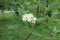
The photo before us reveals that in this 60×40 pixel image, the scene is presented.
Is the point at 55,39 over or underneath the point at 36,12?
Result: underneath

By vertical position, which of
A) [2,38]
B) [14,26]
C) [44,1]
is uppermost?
[44,1]

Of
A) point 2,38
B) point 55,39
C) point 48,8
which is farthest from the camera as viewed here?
point 2,38

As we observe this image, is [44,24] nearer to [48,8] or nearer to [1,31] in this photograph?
[48,8]

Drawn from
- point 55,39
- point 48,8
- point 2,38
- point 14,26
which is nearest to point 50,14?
point 48,8

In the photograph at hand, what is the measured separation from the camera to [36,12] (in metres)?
0.83

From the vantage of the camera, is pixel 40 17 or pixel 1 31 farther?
pixel 1 31

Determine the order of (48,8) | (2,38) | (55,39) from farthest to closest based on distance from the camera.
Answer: (2,38) → (55,39) → (48,8)

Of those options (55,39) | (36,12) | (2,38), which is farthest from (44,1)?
(2,38)

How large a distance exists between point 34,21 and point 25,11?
0.06 metres

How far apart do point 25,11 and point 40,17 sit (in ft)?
0.23

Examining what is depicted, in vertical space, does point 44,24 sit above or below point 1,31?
above

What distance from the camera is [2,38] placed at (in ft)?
6.64

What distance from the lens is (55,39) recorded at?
1.86 meters

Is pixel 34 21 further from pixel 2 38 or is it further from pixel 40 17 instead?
pixel 2 38
